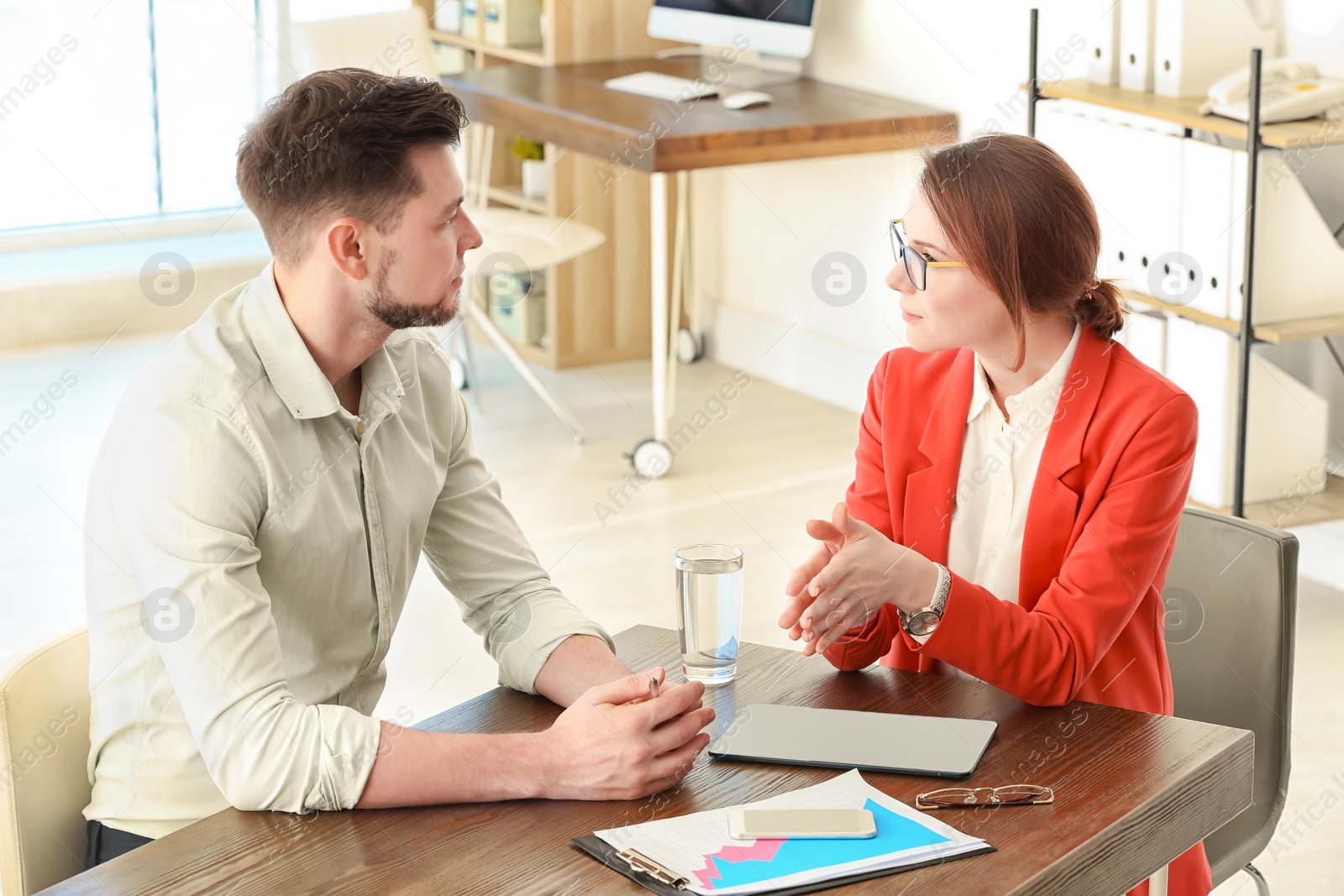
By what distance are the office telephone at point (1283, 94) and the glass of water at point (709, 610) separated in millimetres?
2072

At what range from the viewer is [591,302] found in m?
5.20

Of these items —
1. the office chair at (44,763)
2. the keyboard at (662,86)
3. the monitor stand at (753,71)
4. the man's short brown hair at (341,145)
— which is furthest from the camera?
the monitor stand at (753,71)

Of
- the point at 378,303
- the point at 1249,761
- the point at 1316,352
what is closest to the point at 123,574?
the point at 378,303

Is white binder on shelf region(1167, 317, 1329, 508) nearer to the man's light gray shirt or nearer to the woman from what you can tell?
the woman

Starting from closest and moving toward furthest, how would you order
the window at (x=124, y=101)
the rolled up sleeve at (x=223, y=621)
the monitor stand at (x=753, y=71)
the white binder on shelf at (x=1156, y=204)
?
the rolled up sleeve at (x=223, y=621), the white binder on shelf at (x=1156, y=204), the monitor stand at (x=753, y=71), the window at (x=124, y=101)

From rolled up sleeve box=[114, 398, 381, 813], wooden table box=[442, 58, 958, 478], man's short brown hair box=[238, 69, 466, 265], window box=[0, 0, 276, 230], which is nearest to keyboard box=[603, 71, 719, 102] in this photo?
wooden table box=[442, 58, 958, 478]

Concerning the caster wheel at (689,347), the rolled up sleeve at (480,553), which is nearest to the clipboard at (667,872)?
the rolled up sleeve at (480,553)

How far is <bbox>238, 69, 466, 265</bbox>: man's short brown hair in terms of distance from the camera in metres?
1.49

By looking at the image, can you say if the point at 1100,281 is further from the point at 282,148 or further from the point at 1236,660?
the point at 282,148

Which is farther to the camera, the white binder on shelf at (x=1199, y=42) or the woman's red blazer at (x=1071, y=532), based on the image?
the white binder on shelf at (x=1199, y=42)

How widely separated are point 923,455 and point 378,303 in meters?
0.63

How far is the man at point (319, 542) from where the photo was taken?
1.30 metres

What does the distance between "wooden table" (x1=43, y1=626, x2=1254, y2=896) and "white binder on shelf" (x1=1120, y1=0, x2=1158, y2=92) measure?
7.85ft

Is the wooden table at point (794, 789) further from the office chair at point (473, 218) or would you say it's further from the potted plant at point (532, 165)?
the potted plant at point (532, 165)
